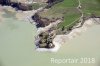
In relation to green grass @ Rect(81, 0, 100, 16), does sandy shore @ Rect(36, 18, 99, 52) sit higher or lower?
lower

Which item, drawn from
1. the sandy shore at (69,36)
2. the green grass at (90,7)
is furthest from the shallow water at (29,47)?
the green grass at (90,7)

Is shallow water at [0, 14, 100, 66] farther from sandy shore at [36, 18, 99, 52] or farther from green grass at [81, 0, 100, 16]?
green grass at [81, 0, 100, 16]

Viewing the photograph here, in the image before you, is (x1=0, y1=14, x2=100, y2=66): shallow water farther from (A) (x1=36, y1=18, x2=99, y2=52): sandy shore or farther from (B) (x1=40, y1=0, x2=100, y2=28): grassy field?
→ (B) (x1=40, y1=0, x2=100, y2=28): grassy field

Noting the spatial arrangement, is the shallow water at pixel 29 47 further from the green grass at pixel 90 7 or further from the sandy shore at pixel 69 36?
the green grass at pixel 90 7

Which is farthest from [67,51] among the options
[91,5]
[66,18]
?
[91,5]

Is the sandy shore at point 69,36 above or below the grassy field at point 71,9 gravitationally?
below

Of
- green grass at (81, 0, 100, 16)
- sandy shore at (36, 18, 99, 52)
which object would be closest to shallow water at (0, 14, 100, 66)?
sandy shore at (36, 18, 99, 52)

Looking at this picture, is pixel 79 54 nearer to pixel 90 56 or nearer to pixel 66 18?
pixel 90 56

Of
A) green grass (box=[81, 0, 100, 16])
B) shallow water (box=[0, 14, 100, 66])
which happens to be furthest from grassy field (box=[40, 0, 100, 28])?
shallow water (box=[0, 14, 100, 66])
